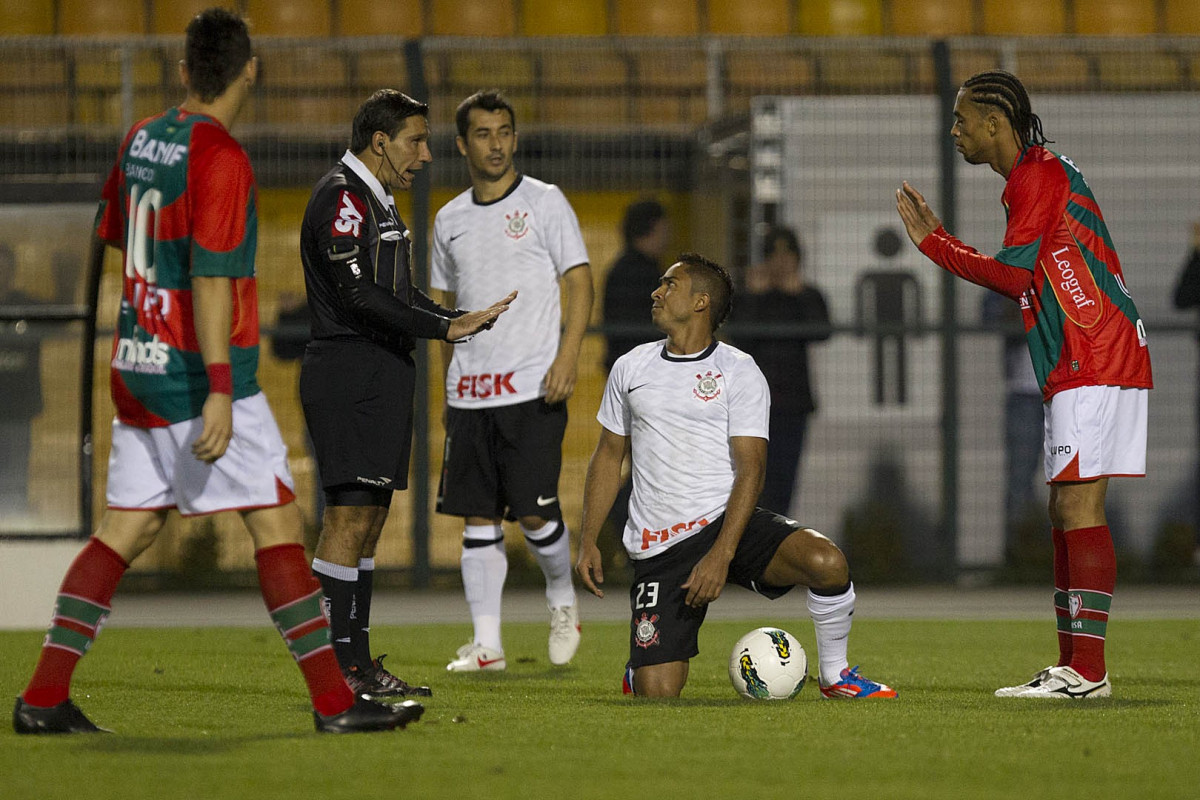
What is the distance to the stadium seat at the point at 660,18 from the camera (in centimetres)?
1842

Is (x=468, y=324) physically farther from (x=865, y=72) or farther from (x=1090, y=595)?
(x=865, y=72)

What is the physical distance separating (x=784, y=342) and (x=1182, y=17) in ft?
32.4

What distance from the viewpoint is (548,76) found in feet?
41.6

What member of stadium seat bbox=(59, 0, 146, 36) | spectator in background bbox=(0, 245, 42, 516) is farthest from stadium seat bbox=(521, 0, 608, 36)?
spectator in background bbox=(0, 245, 42, 516)

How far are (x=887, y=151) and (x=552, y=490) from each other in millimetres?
5309

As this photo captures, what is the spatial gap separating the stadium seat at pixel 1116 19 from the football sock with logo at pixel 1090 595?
14.0m

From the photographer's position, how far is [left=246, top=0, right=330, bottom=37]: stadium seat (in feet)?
58.5

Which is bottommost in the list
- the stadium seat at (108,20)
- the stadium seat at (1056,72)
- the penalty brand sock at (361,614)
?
the penalty brand sock at (361,614)

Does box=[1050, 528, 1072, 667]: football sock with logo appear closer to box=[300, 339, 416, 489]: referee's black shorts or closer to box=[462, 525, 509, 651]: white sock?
box=[462, 525, 509, 651]: white sock

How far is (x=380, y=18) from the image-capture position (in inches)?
709

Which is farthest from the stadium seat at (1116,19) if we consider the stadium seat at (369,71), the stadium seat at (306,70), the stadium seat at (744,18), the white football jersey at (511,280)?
the white football jersey at (511,280)

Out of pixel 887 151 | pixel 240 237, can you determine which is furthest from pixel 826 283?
pixel 240 237

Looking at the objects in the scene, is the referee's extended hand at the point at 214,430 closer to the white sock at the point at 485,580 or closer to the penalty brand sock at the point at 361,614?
the penalty brand sock at the point at 361,614

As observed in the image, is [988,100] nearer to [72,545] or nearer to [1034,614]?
[1034,614]
